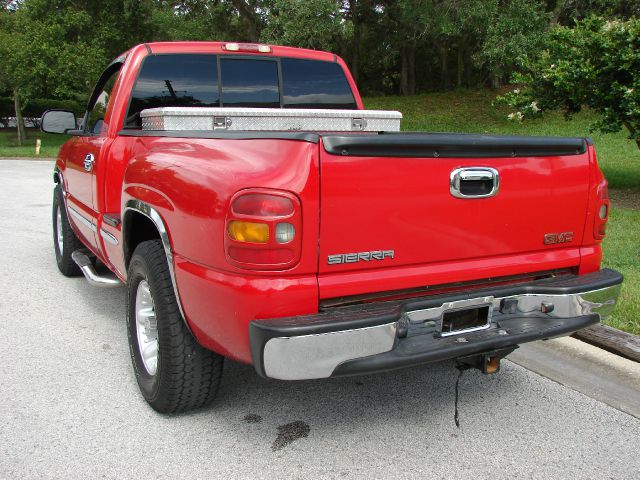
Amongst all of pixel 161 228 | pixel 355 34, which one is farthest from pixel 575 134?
pixel 161 228

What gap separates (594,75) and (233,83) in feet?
22.1

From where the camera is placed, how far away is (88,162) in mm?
4391

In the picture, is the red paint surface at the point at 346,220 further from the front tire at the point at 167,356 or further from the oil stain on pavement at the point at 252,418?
the oil stain on pavement at the point at 252,418

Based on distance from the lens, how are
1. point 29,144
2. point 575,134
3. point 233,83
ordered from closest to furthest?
point 233,83 → point 575,134 → point 29,144

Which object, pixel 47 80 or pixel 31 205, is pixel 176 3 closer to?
pixel 47 80

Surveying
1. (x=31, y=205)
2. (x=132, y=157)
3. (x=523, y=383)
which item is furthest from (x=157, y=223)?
(x=31, y=205)

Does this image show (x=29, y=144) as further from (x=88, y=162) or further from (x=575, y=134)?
(x=88, y=162)

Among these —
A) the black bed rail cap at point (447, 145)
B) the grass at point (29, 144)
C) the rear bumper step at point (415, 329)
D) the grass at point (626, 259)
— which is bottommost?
the grass at point (29, 144)

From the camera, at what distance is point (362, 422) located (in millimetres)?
3143

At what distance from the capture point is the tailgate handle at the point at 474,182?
2.71 metres

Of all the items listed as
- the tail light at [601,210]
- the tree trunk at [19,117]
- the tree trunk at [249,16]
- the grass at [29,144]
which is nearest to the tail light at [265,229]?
the tail light at [601,210]

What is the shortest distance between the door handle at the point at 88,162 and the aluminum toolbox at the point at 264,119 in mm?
529

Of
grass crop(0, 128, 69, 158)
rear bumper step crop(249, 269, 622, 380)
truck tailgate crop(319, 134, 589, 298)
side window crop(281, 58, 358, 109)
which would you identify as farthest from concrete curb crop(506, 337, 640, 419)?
grass crop(0, 128, 69, 158)

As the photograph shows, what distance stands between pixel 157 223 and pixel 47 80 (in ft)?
82.4
